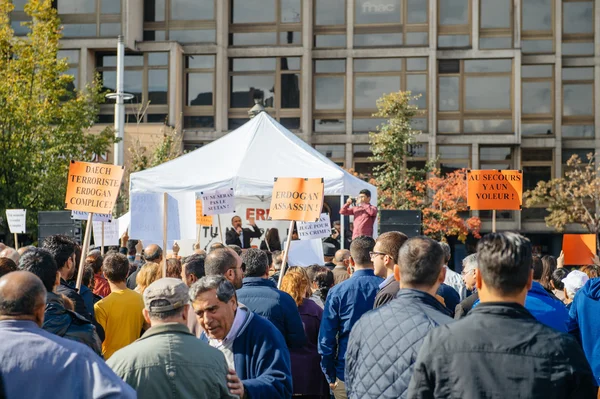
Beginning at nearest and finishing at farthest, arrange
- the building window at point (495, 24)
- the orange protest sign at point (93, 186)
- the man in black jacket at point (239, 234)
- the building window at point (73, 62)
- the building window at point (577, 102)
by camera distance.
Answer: the orange protest sign at point (93, 186) → the man in black jacket at point (239, 234) → the building window at point (73, 62) → the building window at point (495, 24) → the building window at point (577, 102)

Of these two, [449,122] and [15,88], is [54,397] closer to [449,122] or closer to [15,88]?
[15,88]

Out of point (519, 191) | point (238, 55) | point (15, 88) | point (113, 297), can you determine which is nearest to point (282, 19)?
point (238, 55)

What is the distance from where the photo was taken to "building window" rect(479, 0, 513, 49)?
3675 centimetres

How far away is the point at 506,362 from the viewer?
316 cm

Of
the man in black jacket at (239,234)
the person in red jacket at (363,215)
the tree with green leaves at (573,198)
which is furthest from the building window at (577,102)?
the person in red jacket at (363,215)

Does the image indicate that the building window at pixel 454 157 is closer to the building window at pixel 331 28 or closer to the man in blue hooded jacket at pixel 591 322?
the building window at pixel 331 28

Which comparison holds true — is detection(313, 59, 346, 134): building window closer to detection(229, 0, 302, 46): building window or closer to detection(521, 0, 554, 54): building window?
detection(229, 0, 302, 46): building window

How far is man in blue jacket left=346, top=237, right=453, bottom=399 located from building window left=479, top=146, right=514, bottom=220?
109 feet

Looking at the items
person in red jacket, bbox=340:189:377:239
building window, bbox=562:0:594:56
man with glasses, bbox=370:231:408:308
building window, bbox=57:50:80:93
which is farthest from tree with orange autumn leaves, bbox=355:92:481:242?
man with glasses, bbox=370:231:408:308

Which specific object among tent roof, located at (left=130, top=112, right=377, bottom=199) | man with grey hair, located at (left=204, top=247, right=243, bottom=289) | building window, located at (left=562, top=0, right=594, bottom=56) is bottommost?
man with grey hair, located at (left=204, top=247, right=243, bottom=289)

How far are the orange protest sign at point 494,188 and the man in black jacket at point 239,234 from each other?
692 centimetres

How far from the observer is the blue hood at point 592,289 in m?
6.48

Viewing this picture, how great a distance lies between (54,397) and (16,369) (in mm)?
193

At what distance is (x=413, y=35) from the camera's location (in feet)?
121
